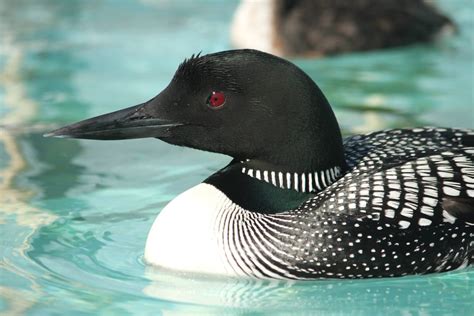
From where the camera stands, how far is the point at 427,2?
400 inches

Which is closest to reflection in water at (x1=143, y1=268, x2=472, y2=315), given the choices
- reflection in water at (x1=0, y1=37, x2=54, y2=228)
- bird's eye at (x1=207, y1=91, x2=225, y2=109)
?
bird's eye at (x1=207, y1=91, x2=225, y2=109)

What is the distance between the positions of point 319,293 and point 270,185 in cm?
47

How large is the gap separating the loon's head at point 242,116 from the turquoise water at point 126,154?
529 mm

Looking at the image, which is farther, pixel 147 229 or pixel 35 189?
pixel 35 189

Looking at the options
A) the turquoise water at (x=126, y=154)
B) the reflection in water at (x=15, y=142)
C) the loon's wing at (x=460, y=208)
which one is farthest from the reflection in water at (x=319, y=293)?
the reflection in water at (x=15, y=142)

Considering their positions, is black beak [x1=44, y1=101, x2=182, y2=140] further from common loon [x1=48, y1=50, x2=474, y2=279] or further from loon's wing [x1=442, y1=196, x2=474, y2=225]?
loon's wing [x1=442, y1=196, x2=474, y2=225]

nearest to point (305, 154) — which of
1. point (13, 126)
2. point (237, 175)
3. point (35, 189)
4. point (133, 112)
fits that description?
point (237, 175)

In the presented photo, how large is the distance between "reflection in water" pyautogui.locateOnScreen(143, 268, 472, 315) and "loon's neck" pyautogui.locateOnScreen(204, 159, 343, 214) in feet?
1.03

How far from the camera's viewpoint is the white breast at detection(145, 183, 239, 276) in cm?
473

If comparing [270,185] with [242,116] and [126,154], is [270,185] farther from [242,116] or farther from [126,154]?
[126,154]

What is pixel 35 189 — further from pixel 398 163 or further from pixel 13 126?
pixel 398 163

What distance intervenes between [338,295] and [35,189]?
6.73ft

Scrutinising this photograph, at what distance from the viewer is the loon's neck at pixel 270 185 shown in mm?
4746

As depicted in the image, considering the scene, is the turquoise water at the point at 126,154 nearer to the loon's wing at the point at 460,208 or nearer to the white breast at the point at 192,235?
the white breast at the point at 192,235
